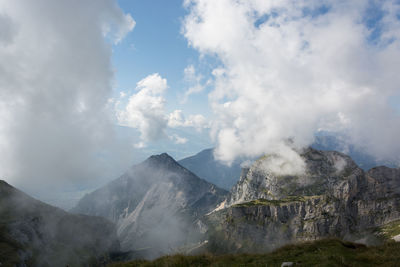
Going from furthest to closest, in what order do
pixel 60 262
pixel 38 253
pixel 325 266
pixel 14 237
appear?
1. pixel 60 262
2. pixel 38 253
3. pixel 14 237
4. pixel 325 266

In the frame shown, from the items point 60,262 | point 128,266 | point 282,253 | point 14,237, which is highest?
point 282,253

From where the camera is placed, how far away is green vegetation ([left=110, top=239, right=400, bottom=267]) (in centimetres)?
1880

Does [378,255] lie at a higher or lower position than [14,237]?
higher

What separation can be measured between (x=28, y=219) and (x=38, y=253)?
3300 centimetres

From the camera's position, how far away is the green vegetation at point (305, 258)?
Result: 61.7 ft

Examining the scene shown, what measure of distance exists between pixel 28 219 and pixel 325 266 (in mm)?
250087

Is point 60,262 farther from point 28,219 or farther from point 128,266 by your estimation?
point 128,266

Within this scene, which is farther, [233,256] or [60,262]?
[60,262]

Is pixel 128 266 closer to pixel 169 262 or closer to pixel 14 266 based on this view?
pixel 169 262

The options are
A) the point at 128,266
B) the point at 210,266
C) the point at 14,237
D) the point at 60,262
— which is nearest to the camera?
the point at 210,266

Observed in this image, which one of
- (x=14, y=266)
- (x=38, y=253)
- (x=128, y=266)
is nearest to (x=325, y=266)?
(x=128, y=266)

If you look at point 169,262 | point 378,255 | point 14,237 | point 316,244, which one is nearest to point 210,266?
point 169,262

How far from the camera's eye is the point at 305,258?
20.3 meters

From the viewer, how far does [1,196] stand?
7667 inches
